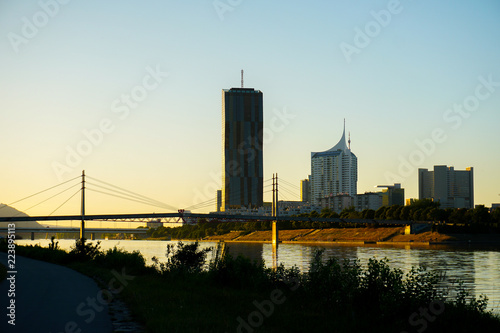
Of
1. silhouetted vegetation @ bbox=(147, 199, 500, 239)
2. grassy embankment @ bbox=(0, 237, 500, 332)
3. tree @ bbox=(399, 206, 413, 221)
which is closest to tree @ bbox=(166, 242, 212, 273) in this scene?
grassy embankment @ bbox=(0, 237, 500, 332)

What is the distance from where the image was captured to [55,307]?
14.4 metres

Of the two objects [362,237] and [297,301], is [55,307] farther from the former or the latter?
[362,237]

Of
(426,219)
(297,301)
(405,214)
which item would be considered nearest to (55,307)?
(297,301)

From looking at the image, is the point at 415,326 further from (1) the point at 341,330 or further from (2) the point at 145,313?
(2) the point at 145,313

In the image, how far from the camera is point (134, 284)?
66.4 feet

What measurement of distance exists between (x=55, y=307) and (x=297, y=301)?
7241mm

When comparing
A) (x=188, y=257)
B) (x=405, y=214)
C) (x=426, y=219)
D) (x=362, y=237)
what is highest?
(x=188, y=257)

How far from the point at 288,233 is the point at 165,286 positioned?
140175 mm

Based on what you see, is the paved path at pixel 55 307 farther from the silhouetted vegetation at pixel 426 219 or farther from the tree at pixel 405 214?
the tree at pixel 405 214

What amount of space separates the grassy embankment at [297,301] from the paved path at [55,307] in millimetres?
1084

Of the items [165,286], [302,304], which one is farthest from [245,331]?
[165,286]

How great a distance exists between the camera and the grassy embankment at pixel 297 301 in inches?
513

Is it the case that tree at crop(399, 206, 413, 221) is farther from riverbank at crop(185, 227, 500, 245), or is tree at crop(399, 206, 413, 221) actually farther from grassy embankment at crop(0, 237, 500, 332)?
grassy embankment at crop(0, 237, 500, 332)

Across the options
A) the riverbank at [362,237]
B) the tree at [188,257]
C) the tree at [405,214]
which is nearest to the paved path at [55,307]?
the tree at [188,257]
